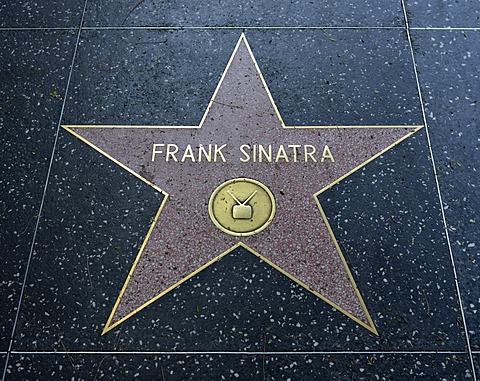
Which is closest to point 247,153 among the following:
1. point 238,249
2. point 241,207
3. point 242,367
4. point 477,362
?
point 241,207

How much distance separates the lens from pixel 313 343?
5.36ft

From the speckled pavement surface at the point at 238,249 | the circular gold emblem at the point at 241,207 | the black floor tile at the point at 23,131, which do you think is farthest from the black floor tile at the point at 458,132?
the black floor tile at the point at 23,131

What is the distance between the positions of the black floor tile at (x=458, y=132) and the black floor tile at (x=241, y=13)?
25 cm

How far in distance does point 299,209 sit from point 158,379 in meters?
0.80

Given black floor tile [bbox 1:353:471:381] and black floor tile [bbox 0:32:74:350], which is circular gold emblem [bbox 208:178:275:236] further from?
black floor tile [bbox 0:32:74:350]

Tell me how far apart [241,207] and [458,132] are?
39.3 inches

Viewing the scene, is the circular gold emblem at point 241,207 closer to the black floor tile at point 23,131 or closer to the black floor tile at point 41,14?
the black floor tile at point 23,131

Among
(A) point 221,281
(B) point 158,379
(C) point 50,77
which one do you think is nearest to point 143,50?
(C) point 50,77

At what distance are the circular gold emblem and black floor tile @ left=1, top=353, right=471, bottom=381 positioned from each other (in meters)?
0.47

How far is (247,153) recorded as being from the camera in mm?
1943

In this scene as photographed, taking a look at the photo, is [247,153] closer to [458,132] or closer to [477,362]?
[458,132]

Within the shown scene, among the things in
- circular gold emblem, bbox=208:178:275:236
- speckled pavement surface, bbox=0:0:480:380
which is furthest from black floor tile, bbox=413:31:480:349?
circular gold emblem, bbox=208:178:275:236

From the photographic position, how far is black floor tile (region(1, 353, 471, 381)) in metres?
1.59

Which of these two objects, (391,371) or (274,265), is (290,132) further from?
(391,371)
